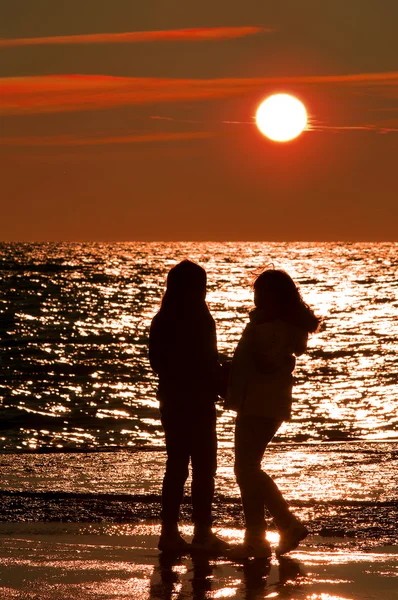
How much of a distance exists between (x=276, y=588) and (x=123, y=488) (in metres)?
2.93

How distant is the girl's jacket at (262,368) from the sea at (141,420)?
518 millimetres

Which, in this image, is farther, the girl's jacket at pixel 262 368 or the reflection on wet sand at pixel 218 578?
the girl's jacket at pixel 262 368

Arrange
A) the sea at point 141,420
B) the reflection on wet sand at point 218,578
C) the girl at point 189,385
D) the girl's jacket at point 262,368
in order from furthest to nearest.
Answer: the sea at point 141,420, the girl at point 189,385, the girl's jacket at point 262,368, the reflection on wet sand at point 218,578

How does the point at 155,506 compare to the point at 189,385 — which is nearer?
the point at 189,385

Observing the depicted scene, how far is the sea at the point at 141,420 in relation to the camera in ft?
24.6


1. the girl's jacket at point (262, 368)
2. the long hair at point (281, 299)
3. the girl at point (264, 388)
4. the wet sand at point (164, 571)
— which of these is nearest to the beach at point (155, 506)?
the wet sand at point (164, 571)

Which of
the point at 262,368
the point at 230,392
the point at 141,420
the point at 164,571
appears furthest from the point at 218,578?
the point at 141,420

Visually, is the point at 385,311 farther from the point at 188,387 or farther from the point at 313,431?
the point at 188,387

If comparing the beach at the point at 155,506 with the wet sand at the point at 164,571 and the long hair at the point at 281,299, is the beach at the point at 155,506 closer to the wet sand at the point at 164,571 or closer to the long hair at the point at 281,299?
the wet sand at the point at 164,571

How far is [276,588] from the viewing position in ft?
17.6

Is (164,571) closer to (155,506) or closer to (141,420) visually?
(155,506)

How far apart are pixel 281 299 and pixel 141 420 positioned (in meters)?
16.0

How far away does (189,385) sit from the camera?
20.4 feet

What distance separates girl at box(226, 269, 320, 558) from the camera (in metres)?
6.05
